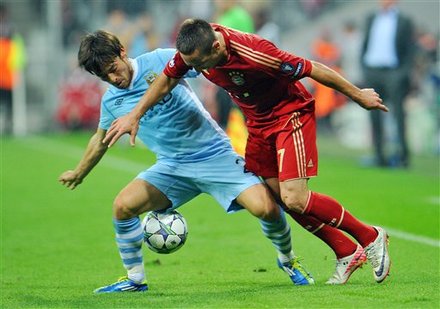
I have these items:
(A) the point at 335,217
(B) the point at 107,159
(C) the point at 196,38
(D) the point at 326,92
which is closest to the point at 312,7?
(D) the point at 326,92

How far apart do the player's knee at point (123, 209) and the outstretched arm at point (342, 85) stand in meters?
1.57

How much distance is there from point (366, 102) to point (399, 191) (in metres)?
7.13

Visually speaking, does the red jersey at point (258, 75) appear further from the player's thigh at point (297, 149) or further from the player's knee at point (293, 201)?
the player's knee at point (293, 201)

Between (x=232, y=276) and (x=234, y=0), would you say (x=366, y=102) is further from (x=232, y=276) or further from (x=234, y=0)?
(x=234, y=0)

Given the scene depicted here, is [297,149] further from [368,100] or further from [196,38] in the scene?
[196,38]

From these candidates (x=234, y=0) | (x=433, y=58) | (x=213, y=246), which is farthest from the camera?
(x=433, y=58)

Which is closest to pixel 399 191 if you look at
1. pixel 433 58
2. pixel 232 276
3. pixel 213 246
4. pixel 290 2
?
pixel 213 246

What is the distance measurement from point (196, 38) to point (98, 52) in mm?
796

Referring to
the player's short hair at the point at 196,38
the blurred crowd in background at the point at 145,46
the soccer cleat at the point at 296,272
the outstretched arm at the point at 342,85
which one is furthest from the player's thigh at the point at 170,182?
the blurred crowd in background at the point at 145,46

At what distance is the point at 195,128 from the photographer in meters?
8.38

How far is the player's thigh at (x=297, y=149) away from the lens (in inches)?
308

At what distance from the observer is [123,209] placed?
8062 mm

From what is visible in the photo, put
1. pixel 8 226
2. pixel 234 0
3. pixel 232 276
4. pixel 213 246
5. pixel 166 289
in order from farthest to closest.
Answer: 1. pixel 234 0
2. pixel 8 226
3. pixel 213 246
4. pixel 232 276
5. pixel 166 289

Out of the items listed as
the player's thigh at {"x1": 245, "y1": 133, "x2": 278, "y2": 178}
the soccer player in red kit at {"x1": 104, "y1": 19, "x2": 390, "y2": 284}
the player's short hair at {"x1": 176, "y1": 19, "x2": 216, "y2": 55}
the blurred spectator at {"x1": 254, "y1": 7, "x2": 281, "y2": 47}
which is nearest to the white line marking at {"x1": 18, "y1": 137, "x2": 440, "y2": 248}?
the soccer player in red kit at {"x1": 104, "y1": 19, "x2": 390, "y2": 284}
